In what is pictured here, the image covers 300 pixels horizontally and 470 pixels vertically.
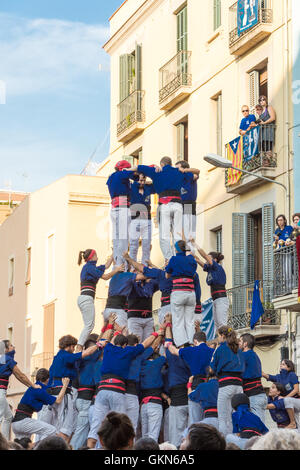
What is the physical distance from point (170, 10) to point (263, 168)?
9.76 m

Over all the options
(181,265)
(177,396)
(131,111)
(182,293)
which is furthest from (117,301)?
(131,111)

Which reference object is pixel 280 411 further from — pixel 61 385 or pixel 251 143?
pixel 251 143

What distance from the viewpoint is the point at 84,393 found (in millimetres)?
17484

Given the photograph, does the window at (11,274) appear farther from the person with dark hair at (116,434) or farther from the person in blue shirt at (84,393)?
the person with dark hair at (116,434)

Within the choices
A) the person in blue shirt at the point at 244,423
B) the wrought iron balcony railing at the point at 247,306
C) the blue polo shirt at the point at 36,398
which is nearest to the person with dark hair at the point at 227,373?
the person in blue shirt at the point at 244,423

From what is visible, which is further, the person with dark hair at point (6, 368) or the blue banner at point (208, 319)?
the blue banner at point (208, 319)

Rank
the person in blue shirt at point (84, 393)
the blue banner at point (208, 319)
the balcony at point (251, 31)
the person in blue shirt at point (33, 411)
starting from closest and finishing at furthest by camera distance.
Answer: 1. the person in blue shirt at point (33, 411)
2. the person in blue shirt at point (84, 393)
3. the balcony at point (251, 31)
4. the blue banner at point (208, 319)

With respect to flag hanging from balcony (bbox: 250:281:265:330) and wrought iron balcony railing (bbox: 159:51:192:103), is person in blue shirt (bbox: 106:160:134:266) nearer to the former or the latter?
flag hanging from balcony (bbox: 250:281:265:330)

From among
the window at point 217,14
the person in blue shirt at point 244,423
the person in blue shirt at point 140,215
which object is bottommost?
the person in blue shirt at point 244,423

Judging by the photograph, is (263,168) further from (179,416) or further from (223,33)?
(179,416)

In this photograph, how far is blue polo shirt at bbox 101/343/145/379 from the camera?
51.7 ft

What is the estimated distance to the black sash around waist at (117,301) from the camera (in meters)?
19.2

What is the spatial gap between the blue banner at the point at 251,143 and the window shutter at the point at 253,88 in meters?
1.33
